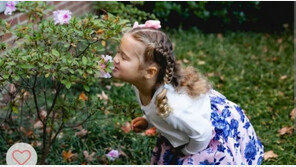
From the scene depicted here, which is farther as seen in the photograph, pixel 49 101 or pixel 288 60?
pixel 288 60

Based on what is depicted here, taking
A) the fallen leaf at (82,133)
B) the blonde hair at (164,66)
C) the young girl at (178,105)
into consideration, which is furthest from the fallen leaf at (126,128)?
the blonde hair at (164,66)

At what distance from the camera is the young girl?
2.17m

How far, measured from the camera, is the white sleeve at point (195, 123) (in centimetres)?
215

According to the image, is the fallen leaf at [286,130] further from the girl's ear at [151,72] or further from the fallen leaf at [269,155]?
the girl's ear at [151,72]

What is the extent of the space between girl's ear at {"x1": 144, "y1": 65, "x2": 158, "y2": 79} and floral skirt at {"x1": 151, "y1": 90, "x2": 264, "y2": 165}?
16.0 inches

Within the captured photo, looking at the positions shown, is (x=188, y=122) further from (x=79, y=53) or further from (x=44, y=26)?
(x=44, y=26)

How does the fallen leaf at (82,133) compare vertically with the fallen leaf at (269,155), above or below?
below

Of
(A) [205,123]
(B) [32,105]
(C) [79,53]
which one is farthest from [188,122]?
(B) [32,105]

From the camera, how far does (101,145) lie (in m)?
3.25

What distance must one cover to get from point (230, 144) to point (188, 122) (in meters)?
0.37

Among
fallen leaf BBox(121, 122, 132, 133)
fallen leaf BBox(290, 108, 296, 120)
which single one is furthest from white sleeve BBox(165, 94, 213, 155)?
fallen leaf BBox(290, 108, 296, 120)

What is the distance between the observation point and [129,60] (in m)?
2.19

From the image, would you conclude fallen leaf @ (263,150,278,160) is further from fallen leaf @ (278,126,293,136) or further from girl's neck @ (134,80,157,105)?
girl's neck @ (134,80,157,105)

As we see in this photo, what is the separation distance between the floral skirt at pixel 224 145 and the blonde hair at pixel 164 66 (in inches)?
7.4
